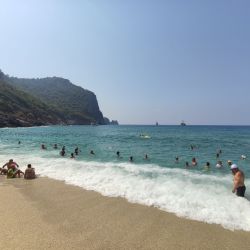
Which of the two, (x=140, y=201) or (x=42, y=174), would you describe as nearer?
(x=140, y=201)

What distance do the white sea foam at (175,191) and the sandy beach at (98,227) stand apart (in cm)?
74

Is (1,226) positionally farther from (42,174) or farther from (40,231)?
(42,174)

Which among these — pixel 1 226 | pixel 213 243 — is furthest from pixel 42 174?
pixel 213 243

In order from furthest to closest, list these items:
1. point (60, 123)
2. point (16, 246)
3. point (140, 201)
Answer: point (60, 123) → point (140, 201) → point (16, 246)

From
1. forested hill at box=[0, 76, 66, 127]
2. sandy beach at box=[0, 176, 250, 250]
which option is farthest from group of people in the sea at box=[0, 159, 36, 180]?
forested hill at box=[0, 76, 66, 127]

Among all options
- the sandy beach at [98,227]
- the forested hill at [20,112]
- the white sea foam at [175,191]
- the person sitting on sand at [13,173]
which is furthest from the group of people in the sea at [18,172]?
the forested hill at [20,112]

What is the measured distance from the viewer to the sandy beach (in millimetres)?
7801

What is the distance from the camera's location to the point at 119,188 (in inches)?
545

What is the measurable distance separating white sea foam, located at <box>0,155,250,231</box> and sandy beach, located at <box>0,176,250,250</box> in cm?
74

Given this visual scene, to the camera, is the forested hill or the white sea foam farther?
the forested hill

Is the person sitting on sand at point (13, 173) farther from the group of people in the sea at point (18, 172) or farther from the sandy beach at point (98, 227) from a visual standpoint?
the sandy beach at point (98, 227)

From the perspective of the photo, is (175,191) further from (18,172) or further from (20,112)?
(20,112)

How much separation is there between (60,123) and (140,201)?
161m

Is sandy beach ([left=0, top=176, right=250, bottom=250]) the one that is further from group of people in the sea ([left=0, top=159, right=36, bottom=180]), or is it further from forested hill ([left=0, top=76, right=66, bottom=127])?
forested hill ([left=0, top=76, right=66, bottom=127])
